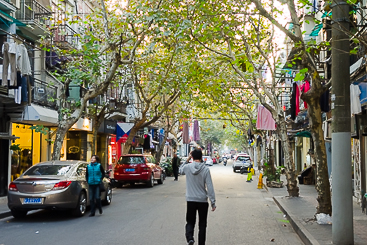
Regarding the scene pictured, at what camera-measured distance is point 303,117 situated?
1085 inches

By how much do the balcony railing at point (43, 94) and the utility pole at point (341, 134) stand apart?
49.5 ft

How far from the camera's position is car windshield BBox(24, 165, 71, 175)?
38.9 ft

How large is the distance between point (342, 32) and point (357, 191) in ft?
31.1

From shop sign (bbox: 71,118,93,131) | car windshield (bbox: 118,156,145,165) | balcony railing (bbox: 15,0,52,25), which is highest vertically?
balcony railing (bbox: 15,0,52,25)

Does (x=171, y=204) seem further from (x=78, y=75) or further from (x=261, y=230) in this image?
(x=78, y=75)

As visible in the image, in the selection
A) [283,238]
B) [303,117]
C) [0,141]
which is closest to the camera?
[283,238]

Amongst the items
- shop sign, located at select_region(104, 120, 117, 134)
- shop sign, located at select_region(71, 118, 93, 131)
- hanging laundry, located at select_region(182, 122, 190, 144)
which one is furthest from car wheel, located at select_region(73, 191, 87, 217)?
hanging laundry, located at select_region(182, 122, 190, 144)

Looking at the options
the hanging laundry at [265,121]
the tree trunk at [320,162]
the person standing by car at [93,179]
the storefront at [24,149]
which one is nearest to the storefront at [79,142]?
the storefront at [24,149]

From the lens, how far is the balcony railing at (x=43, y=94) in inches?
784

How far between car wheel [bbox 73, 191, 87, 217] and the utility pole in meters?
6.95

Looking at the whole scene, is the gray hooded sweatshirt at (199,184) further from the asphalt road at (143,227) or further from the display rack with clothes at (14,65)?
the display rack with clothes at (14,65)

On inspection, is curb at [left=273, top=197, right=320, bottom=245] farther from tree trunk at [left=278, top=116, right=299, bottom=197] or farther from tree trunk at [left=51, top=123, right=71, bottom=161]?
tree trunk at [left=51, top=123, right=71, bottom=161]

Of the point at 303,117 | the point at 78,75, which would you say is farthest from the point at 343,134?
the point at 303,117

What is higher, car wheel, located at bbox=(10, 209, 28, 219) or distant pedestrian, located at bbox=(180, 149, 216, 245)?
distant pedestrian, located at bbox=(180, 149, 216, 245)
